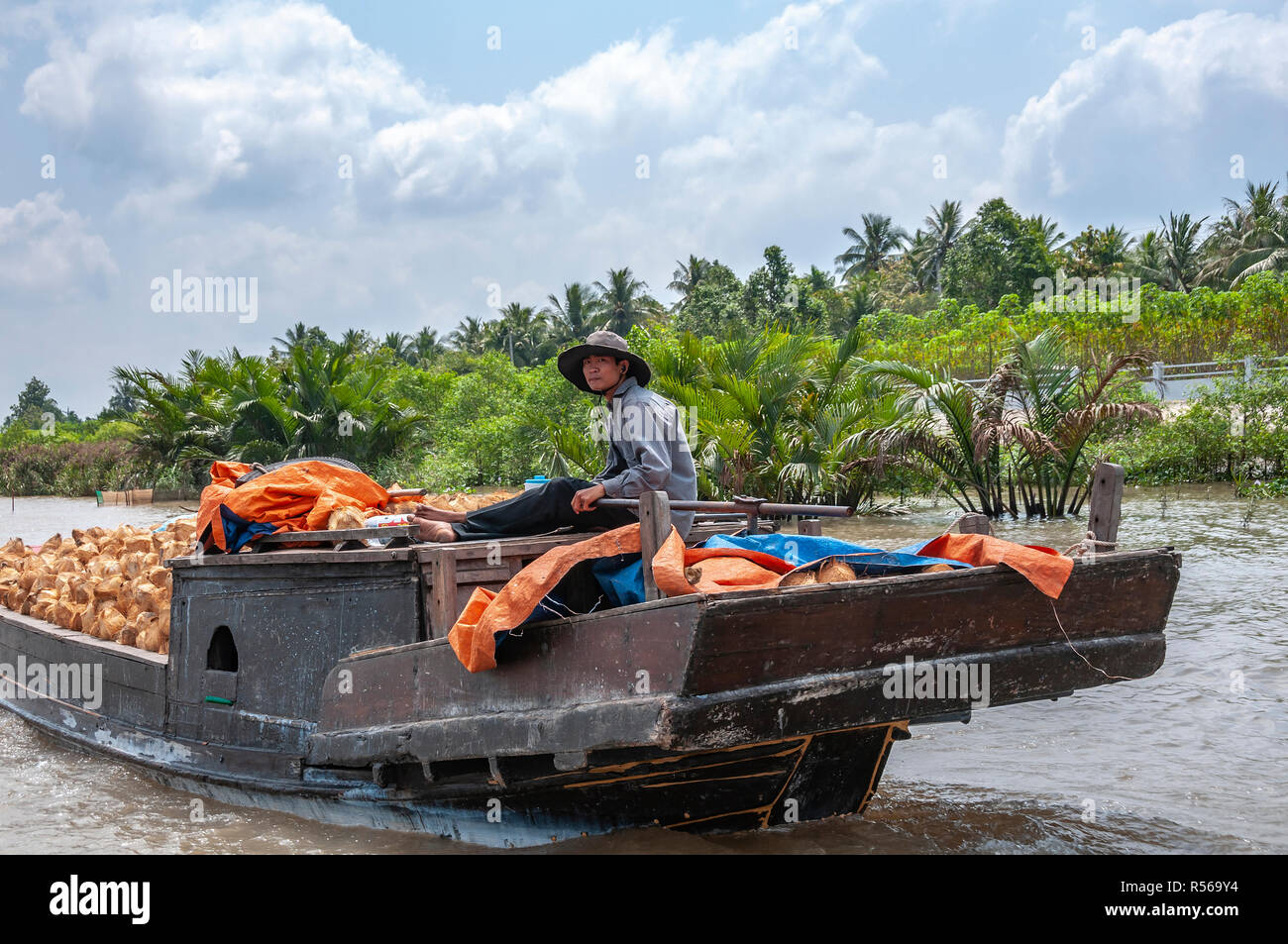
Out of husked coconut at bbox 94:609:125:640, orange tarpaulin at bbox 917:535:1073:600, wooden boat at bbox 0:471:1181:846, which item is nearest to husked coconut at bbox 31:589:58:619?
husked coconut at bbox 94:609:125:640

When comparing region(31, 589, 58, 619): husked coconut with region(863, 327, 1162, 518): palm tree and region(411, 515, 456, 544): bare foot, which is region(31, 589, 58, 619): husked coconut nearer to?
region(411, 515, 456, 544): bare foot

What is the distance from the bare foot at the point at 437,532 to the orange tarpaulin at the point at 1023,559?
2.18 metres

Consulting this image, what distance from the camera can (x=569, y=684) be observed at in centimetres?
353

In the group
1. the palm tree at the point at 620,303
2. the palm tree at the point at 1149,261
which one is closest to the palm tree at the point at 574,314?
the palm tree at the point at 620,303

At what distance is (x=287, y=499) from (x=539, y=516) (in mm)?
1405

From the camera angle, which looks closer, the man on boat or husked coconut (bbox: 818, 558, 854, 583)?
Result: husked coconut (bbox: 818, 558, 854, 583)

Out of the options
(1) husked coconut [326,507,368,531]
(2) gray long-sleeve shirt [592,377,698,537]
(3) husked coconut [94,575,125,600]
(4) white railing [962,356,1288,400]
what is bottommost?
(3) husked coconut [94,575,125,600]

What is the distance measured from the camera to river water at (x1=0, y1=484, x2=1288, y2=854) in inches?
185

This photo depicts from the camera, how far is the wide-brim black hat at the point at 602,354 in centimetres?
444

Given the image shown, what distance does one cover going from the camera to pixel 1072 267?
45812mm

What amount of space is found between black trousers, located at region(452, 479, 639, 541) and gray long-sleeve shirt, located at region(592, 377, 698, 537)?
0.57ft

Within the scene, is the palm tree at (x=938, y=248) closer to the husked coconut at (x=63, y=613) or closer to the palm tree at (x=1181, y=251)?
the palm tree at (x=1181, y=251)

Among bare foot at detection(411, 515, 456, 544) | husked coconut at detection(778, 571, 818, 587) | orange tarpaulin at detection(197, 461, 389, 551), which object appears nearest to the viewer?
husked coconut at detection(778, 571, 818, 587)
